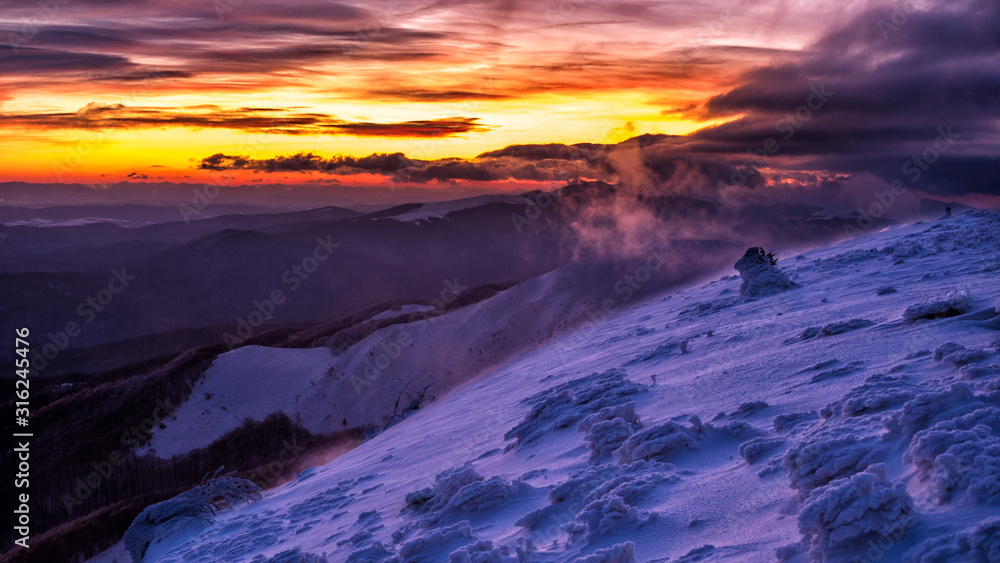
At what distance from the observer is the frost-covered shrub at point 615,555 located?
10.3ft

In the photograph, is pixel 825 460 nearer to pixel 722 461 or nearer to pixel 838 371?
pixel 722 461

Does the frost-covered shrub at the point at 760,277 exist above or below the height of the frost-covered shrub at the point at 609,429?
above

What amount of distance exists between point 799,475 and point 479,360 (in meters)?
28.8

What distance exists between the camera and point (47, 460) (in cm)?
3600

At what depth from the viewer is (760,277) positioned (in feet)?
38.3

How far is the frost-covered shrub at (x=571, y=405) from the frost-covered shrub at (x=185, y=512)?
4226mm

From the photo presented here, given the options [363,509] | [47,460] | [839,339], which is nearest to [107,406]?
[47,460]

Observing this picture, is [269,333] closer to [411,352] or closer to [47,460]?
[47,460]
